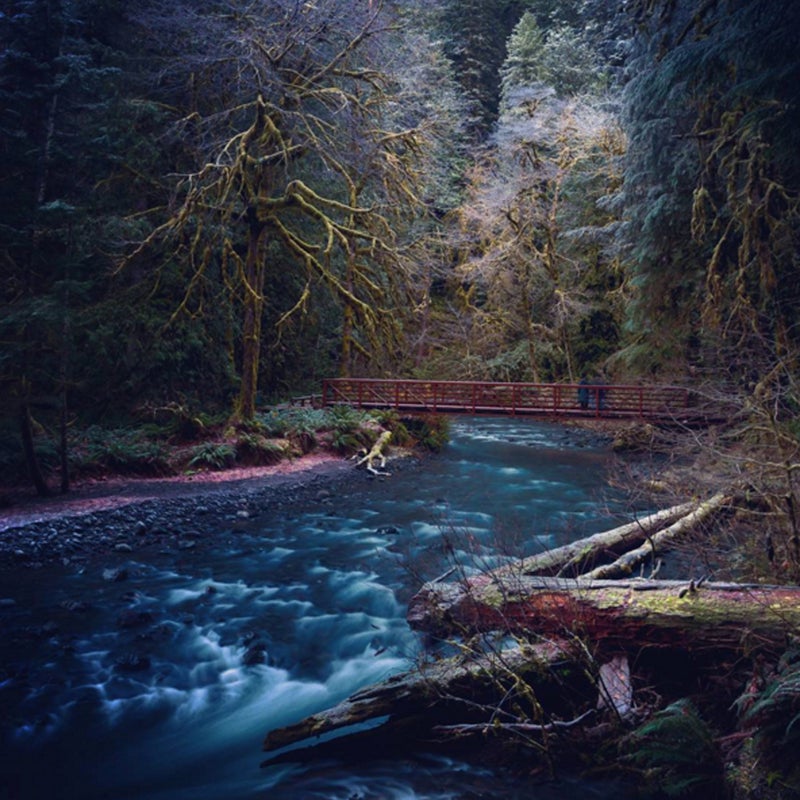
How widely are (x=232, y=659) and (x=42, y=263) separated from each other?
29.1ft

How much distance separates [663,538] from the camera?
7.27 meters

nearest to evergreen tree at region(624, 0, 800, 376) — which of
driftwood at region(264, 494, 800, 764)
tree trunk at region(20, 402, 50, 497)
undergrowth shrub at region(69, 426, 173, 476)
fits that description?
driftwood at region(264, 494, 800, 764)

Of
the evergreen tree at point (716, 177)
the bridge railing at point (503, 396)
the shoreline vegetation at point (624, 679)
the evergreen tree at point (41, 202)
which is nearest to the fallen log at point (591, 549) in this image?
the shoreline vegetation at point (624, 679)

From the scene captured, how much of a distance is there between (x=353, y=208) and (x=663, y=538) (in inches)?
415

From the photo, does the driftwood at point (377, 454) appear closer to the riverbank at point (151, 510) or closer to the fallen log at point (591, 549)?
the riverbank at point (151, 510)

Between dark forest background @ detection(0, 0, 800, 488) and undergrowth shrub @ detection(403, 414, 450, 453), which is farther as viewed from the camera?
undergrowth shrub @ detection(403, 414, 450, 453)

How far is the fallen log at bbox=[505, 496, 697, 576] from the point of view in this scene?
6484 mm

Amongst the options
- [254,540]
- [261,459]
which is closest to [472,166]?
[261,459]

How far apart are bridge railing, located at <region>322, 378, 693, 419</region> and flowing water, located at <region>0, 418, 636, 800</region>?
18.0ft

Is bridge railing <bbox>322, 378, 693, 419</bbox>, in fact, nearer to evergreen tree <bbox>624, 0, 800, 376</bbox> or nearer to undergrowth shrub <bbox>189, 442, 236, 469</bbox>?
evergreen tree <bbox>624, 0, 800, 376</bbox>

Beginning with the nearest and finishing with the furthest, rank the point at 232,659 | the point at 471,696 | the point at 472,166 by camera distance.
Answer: the point at 471,696 → the point at 232,659 → the point at 472,166

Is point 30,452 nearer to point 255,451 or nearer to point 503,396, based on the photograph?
point 255,451

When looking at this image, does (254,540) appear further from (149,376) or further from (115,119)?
(115,119)

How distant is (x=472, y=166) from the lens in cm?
2653
